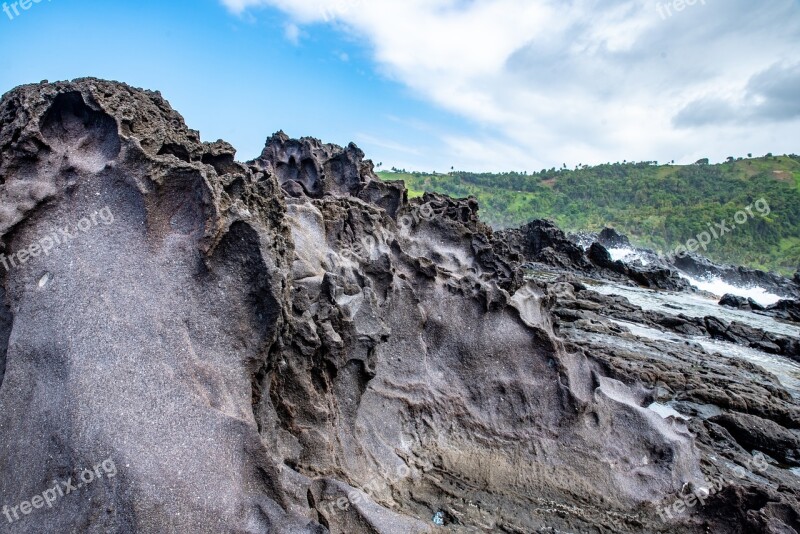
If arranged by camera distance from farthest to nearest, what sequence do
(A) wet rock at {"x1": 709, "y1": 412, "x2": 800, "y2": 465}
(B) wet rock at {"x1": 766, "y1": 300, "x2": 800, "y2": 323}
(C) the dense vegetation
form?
(C) the dense vegetation → (B) wet rock at {"x1": 766, "y1": 300, "x2": 800, "y2": 323} → (A) wet rock at {"x1": 709, "y1": 412, "x2": 800, "y2": 465}

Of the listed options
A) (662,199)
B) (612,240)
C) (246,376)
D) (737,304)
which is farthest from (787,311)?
(662,199)

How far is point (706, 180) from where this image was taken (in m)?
90.0

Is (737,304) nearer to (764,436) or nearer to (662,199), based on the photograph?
(764,436)

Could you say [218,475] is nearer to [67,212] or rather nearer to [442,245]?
[67,212]

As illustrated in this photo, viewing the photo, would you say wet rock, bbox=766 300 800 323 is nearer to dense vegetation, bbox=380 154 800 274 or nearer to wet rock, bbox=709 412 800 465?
wet rock, bbox=709 412 800 465

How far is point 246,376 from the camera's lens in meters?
4.27

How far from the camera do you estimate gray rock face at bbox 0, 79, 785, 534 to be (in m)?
3.69

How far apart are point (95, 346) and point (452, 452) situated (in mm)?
4280

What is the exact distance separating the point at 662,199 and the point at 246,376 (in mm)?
91534

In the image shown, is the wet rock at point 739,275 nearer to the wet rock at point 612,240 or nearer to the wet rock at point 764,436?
the wet rock at point 612,240

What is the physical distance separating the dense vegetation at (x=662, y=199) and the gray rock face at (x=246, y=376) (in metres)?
57.3

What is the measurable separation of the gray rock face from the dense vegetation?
188ft

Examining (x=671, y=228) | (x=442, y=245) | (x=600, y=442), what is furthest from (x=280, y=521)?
(x=671, y=228)

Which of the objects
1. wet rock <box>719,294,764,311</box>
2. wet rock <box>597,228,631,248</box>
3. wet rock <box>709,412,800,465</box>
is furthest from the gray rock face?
wet rock <box>597,228,631,248</box>
